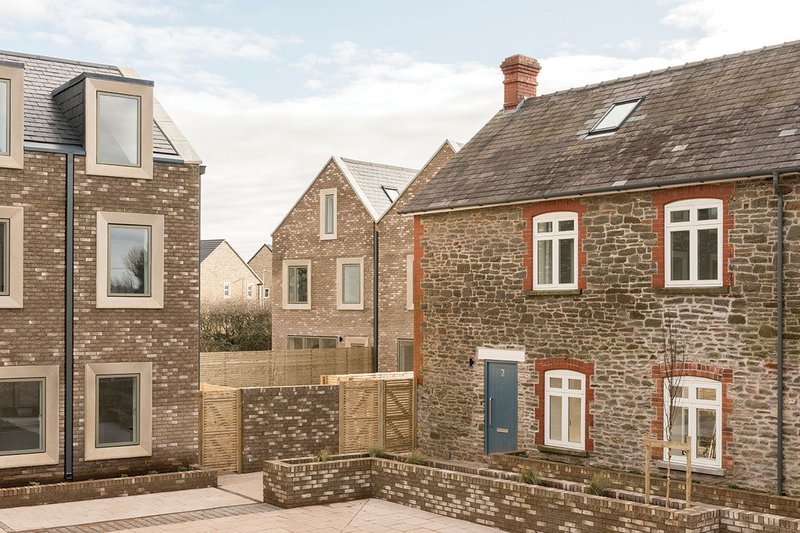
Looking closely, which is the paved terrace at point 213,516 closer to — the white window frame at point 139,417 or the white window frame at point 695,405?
the white window frame at point 139,417

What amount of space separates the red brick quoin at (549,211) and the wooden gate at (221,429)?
241 inches

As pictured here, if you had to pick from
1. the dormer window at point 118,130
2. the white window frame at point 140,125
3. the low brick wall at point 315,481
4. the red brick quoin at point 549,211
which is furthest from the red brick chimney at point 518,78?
the low brick wall at point 315,481

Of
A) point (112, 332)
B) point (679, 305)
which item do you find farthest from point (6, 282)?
point (679, 305)

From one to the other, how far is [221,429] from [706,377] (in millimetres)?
8942

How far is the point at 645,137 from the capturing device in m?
17.6

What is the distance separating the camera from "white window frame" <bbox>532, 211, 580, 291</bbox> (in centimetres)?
1728

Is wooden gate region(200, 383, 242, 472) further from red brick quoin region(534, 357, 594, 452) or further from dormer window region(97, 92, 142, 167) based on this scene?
red brick quoin region(534, 357, 594, 452)

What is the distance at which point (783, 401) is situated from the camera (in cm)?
1430

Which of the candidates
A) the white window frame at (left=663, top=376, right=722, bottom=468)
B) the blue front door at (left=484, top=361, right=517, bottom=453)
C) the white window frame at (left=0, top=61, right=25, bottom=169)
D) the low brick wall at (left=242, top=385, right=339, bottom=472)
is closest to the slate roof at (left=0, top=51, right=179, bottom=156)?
the white window frame at (left=0, top=61, right=25, bottom=169)

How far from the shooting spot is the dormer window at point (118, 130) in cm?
1605

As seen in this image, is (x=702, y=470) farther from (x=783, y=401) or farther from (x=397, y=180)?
(x=397, y=180)

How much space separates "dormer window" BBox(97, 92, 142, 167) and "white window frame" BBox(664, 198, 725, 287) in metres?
9.36

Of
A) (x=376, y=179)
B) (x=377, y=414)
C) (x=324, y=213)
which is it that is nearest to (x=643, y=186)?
(x=377, y=414)

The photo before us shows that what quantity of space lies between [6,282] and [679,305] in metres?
11.3
